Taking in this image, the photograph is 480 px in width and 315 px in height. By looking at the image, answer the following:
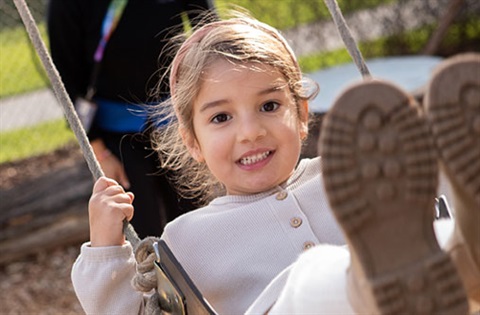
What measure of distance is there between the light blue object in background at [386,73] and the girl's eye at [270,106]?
286 cm

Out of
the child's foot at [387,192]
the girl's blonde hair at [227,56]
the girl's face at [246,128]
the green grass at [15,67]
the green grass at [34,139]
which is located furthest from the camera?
the green grass at [15,67]

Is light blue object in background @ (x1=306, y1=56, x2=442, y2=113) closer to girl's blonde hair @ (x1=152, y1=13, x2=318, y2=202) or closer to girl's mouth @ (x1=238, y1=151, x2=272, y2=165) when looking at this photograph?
girl's blonde hair @ (x1=152, y1=13, x2=318, y2=202)

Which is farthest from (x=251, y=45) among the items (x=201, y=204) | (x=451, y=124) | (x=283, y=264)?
(x=201, y=204)

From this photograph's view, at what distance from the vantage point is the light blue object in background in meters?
5.53

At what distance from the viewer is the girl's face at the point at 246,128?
2285 mm

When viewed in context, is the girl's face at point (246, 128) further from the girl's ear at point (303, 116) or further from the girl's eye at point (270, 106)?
the girl's ear at point (303, 116)

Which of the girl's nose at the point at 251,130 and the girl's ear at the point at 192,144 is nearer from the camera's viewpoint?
the girl's nose at the point at 251,130

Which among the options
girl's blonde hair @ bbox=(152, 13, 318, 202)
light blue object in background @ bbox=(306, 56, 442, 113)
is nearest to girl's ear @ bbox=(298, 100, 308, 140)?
girl's blonde hair @ bbox=(152, 13, 318, 202)

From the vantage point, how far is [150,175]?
→ 330cm

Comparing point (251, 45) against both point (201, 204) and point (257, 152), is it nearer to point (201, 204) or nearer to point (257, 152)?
point (257, 152)

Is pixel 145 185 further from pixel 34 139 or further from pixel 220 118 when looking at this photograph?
pixel 34 139

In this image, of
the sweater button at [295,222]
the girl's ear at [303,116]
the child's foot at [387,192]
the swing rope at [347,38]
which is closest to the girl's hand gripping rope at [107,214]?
the sweater button at [295,222]

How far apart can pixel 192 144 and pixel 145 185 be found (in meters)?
0.86

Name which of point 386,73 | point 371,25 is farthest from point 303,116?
point 371,25
